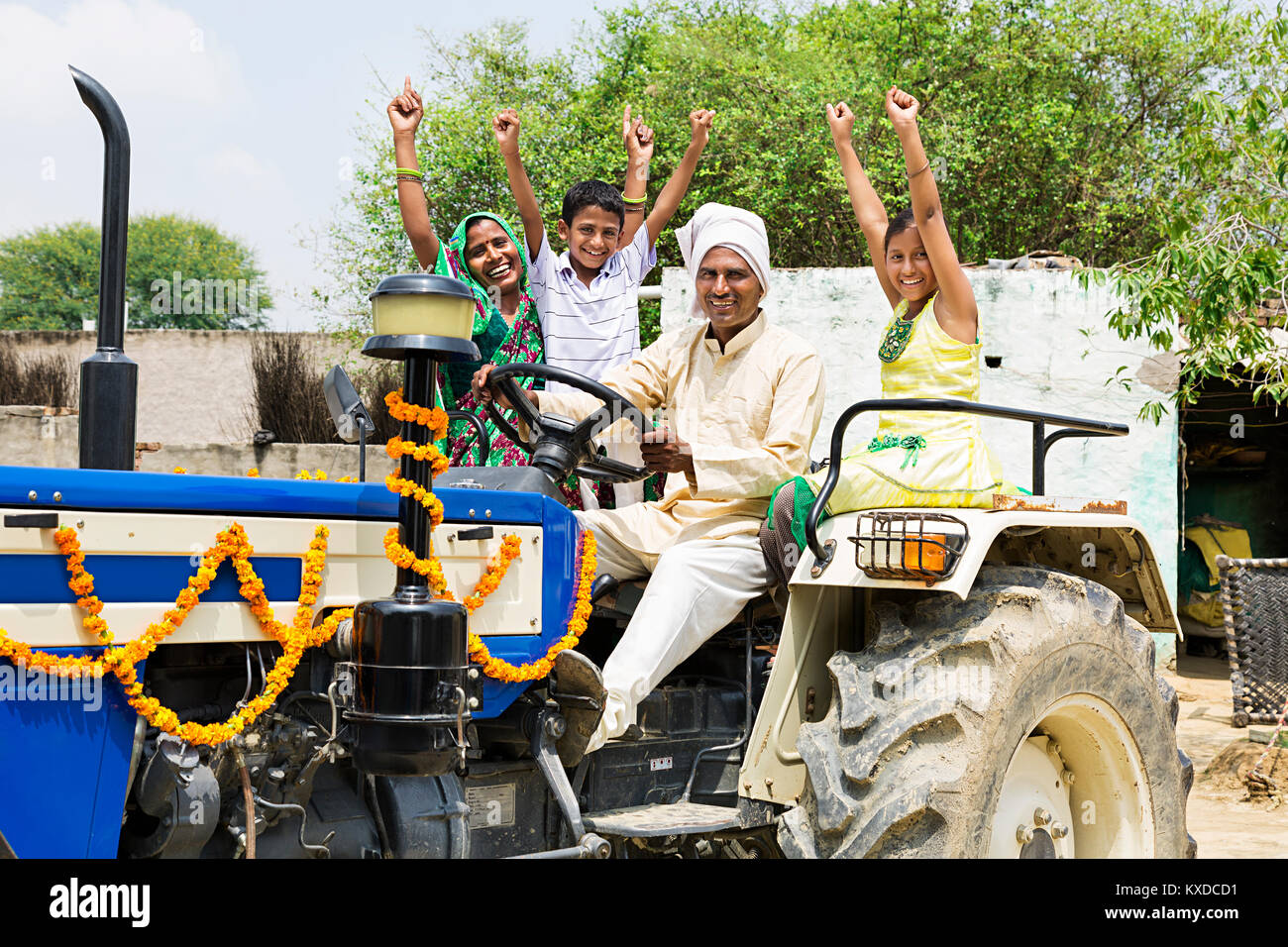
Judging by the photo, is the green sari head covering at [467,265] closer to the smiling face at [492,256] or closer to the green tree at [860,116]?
the smiling face at [492,256]

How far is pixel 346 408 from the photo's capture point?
318 cm

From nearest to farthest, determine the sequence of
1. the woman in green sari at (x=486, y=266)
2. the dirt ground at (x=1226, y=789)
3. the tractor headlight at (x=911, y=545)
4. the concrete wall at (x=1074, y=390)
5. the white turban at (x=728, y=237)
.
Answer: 1. the tractor headlight at (x=911, y=545)
2. the white turban at (x=728, y=237)
3. the woman in green sari at (x=486, y=266)
4. the dirt ground at (x=1226, y=789)
5. the concrete wall at (x=1074, y=390)

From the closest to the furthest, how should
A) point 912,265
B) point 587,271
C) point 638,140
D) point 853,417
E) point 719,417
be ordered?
point 853,417, point 912,265, point 719,417, point 587,271, point 638,140

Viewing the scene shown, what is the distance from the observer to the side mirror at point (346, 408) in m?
3.17

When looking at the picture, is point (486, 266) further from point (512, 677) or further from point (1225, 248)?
point (1225, 248)

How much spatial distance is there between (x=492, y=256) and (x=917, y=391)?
5.75 ft

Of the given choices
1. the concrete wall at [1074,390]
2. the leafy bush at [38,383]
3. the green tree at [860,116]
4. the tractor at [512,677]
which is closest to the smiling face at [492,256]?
the tractor at [512,677]

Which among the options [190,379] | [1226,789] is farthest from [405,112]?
[190,379]

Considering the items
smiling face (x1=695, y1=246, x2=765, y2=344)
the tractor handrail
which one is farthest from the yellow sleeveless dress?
smiling face (x1=695, y1=246, x2=765, y2=344)

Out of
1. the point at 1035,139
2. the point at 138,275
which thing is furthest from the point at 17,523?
the point at 138,275

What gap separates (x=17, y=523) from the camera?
2418mm

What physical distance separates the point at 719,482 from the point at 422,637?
4.18ft

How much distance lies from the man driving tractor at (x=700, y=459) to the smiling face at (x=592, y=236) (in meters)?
0.86
